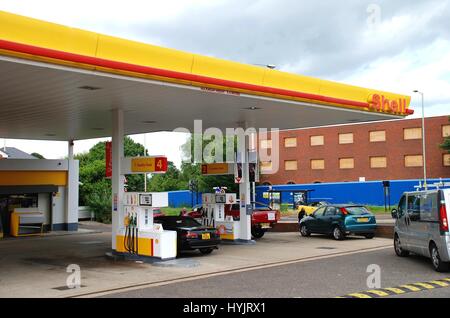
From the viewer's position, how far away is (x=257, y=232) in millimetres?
21234

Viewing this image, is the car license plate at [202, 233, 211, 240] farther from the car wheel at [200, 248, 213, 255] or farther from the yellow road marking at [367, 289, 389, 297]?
the yellow road marking at [367, 289, 389, 297]

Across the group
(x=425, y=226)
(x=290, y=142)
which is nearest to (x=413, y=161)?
(x=290, y=142)

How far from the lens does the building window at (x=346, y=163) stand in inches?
2293

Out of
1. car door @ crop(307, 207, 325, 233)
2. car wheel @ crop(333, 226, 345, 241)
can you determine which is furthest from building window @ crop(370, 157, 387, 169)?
car wheel @ crop(333, 226, 345, 241)

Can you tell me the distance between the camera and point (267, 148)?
6394 centimetres

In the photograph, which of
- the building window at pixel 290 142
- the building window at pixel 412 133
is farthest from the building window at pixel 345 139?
the building window at pixel 412 133

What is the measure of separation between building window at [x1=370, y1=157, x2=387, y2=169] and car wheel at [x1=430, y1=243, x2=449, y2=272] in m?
45.9

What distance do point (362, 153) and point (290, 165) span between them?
350 inches

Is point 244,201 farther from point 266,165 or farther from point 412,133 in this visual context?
point 266,165

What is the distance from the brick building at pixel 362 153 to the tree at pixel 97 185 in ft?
62.2

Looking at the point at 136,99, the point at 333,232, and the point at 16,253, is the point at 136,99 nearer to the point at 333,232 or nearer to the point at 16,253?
the point at 16,253

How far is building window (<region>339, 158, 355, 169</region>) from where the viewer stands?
58.2 metres

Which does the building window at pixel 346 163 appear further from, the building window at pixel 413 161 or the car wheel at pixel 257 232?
the car wheel at pixel 257 232
